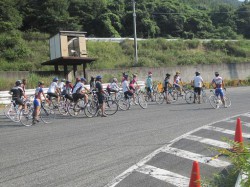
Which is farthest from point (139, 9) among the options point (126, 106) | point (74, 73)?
point (126, 106)

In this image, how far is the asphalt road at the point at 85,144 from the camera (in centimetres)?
745

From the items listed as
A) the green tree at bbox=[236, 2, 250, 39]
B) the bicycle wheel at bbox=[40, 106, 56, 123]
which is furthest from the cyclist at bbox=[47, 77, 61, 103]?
the green tree at bbox=[236, 2, 250, 39]

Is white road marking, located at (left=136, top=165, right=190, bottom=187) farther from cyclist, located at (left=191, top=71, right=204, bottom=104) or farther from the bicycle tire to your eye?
cyclist, located at (left=191, top=71, right=204, bottom=104)

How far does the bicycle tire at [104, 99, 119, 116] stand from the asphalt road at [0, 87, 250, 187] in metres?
0.94

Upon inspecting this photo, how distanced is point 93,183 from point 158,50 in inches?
1834

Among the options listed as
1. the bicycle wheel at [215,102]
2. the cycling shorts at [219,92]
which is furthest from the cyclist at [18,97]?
the cycling shorts at [219,92]

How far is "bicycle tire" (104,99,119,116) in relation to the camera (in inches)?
703

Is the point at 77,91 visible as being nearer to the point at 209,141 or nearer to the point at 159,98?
the point at 159,98

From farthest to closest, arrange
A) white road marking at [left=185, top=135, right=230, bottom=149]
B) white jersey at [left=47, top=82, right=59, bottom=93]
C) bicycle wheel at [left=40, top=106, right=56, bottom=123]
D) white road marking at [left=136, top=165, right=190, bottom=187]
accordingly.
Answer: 1. white jersey at [left=47, top=82, right=59, bottom=93]
2. bicycle wheel at [left=40, top=106, right=56, bottom=123]
3. white road marking at [left=185, top=135, right=230, bottom=149]
4. white road marking at [left=136, top=165, right=190, bottom=187]

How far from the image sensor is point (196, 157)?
28.5 ft

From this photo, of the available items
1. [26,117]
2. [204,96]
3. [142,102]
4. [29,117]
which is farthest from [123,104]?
[26,117]

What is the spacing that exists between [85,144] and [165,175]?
3.73m

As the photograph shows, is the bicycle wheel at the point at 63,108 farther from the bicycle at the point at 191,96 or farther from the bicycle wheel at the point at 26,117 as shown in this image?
the bicycle at the point at 191,96

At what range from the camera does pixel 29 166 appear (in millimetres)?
8219
